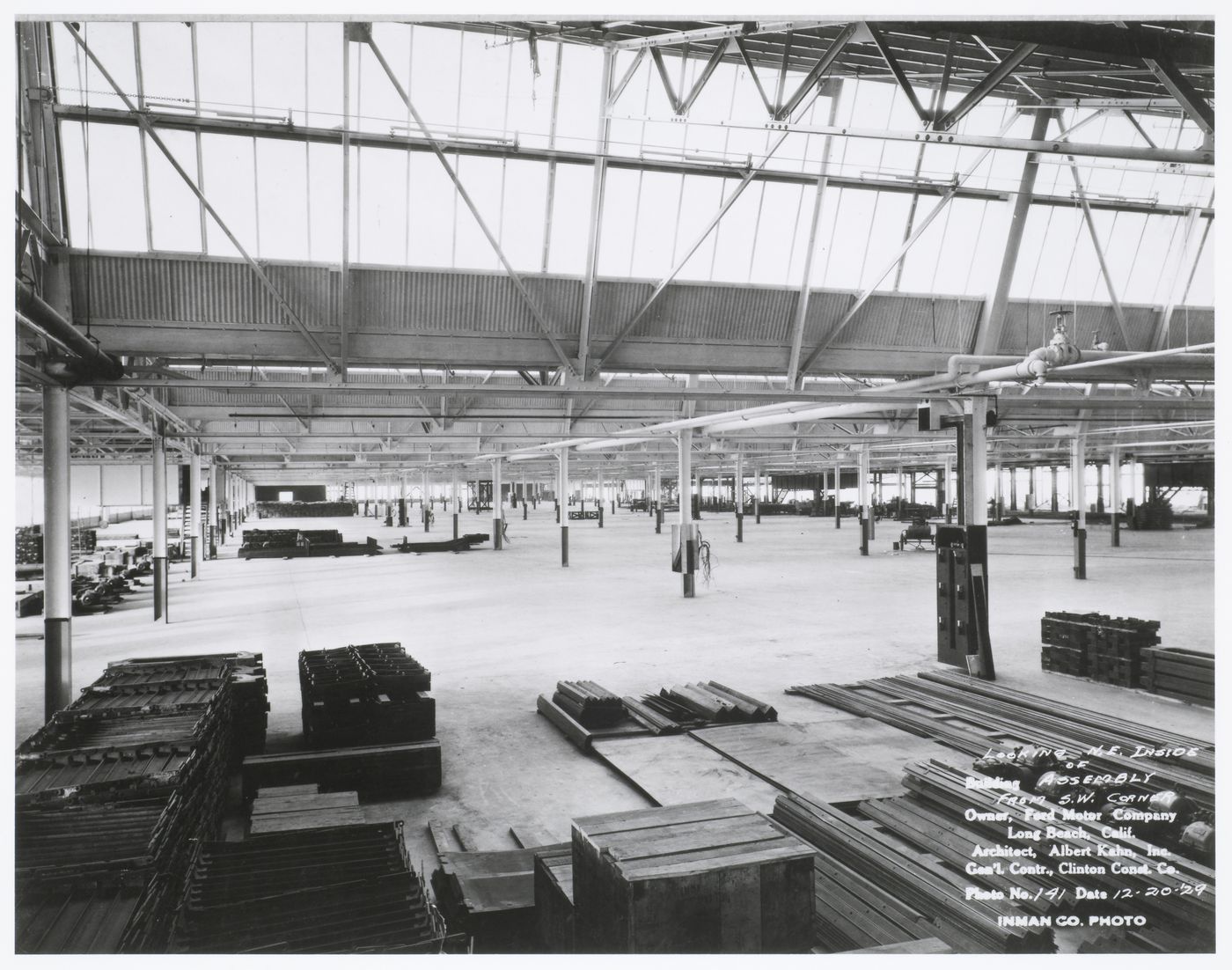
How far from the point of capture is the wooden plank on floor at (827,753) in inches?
332

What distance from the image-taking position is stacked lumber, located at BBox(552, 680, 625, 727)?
10523 millimetres

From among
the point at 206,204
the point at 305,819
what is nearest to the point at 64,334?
the point at 206,204

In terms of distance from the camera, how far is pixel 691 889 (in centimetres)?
426

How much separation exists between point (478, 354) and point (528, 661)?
5.45 m

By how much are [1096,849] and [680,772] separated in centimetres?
401

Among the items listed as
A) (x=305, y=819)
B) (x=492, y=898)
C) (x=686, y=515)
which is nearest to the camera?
(x=492, y=898)

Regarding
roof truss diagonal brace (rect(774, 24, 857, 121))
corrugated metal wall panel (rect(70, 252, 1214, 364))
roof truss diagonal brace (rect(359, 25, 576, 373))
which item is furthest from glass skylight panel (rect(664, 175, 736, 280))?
roof truss diagonal brace (rect(774, 24, 857, 121))

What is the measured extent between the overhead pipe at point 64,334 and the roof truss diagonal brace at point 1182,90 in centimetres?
988

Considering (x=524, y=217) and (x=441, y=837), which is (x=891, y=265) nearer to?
(x=524, y=217)

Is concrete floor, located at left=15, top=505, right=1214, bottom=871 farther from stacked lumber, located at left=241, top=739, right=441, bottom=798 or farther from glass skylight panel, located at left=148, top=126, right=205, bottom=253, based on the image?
glass skylight panel, located at left=148, top=126, right=205, bottom=253

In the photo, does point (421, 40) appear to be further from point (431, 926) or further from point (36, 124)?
point (431, 926)

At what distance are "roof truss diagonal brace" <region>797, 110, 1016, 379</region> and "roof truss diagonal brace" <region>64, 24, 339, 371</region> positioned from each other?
28.4 ft

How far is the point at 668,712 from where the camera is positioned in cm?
1123

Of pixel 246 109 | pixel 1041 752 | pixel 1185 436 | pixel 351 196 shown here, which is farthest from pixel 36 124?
pixel 1185 436
